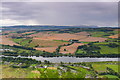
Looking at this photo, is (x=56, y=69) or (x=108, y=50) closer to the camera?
(x=56, y=69)

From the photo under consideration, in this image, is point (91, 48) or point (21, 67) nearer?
point (21, 67)

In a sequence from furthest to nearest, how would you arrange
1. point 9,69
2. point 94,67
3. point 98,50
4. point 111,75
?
1. point 98,50
2. point 94,67
3. point 9,69
4. point 111,75

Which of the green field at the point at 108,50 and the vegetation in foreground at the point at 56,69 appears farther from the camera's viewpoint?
the green field at the point at 108,50

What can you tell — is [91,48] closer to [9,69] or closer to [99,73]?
[99,73]

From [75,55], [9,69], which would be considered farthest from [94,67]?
[9,69]

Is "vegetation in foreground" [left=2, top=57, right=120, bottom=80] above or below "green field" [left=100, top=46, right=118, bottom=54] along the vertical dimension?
below

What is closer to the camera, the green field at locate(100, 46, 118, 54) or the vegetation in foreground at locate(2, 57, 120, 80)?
the vegetation in foreground at locate(2, 57, 120, 80)

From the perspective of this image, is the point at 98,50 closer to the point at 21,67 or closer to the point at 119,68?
the point at 119,68

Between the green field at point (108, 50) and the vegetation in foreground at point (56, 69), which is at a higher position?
the green field at point (108, 50)

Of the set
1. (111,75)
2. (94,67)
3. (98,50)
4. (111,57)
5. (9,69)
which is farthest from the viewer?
(98,50)
